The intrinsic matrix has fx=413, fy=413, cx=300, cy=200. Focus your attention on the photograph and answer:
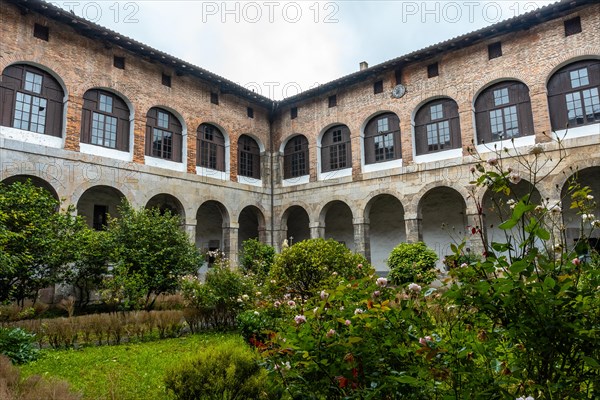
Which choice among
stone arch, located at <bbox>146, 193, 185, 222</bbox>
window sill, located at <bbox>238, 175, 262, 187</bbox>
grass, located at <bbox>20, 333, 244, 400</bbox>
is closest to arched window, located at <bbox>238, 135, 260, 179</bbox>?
window sill, located at <bbox>238, 175, 262, 187</bbox>

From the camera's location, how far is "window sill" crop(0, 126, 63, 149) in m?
12.7

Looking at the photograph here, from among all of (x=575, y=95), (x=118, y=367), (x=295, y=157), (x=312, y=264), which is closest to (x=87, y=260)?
(x=118, y=367)

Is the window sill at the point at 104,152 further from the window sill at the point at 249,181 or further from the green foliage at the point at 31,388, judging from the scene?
the green foliage at the point at 31,388

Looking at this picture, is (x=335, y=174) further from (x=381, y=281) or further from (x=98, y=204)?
(x=381, y=281)

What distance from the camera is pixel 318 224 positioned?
19.2 meters

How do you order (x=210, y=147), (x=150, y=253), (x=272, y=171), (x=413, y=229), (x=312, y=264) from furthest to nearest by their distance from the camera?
(x=272, y=171) < (x=210, y=147) < (x=413, y=229) < (x=150, y=253) < (x=312, y=264)

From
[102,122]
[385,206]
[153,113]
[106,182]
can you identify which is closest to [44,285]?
[106,182]

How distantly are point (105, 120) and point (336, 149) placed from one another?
9816 mm

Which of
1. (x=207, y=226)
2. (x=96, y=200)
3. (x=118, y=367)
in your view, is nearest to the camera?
(x=118, y=367)

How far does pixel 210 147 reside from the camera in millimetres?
18688

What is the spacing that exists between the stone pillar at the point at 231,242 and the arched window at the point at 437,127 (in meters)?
8.74

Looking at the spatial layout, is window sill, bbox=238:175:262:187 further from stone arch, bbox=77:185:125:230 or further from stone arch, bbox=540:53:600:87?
stone arch, bbox=540:53:600:87

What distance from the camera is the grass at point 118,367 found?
16.9 feet

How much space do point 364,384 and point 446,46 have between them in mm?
15651
